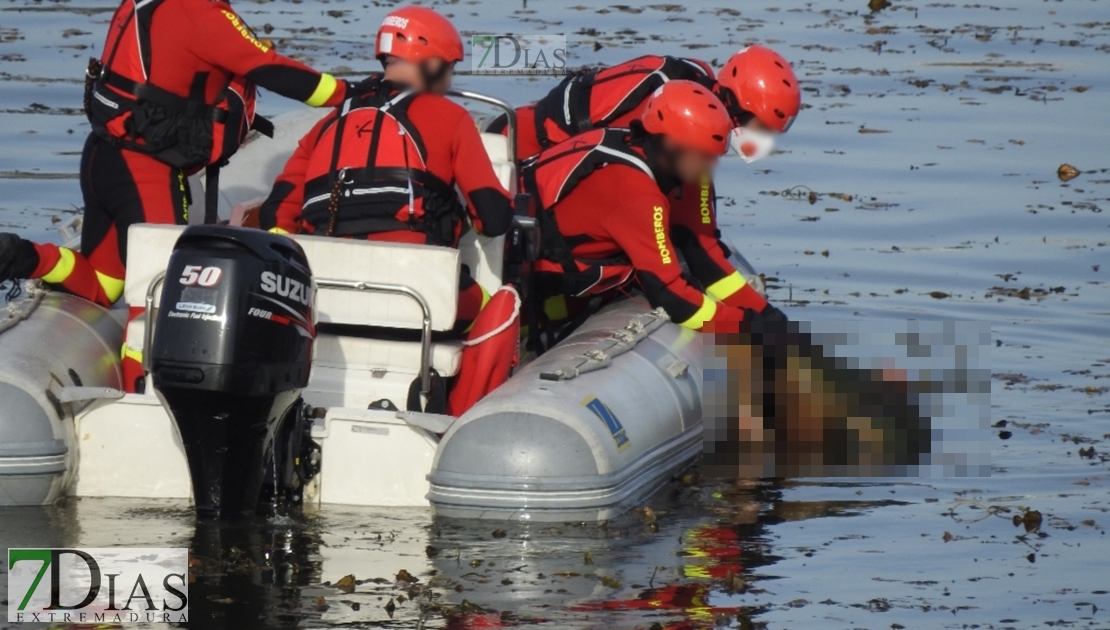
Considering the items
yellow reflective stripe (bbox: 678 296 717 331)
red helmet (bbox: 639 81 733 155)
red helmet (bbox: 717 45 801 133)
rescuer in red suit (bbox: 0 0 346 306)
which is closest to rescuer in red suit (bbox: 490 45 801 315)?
red helmet (bbox: 717 45 801 133)

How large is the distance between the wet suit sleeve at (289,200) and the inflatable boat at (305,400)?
0.57m

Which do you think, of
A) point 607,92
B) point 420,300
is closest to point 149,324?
point 420,300

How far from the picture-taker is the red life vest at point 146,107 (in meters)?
6.51

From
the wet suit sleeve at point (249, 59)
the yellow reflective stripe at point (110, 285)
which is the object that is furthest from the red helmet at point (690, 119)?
the yellow reflective stripe at point (110, 285)

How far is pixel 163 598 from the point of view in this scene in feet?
16.8

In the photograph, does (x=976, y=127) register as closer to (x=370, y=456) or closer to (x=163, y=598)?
(x=370, y=456)

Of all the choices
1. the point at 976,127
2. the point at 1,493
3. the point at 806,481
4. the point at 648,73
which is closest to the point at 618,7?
the point at 976,127

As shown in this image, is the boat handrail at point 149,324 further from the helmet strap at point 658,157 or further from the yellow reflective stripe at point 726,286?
the yellow reflective stripe at point 726,286

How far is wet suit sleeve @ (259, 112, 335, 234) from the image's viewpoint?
6.64m

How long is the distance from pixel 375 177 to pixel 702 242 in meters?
1.73

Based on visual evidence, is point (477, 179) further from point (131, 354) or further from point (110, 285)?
point (110, 285)

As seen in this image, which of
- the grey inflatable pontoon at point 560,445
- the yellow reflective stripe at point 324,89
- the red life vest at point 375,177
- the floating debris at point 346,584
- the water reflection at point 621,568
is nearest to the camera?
the water reflection at point 621,568

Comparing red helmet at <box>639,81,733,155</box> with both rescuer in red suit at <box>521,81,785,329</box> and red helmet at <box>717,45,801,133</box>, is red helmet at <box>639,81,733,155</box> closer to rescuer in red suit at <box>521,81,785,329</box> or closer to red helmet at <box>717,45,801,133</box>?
rescuer in red suit at <box>521,81,785,329</box>

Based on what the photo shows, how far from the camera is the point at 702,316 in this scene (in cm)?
698
